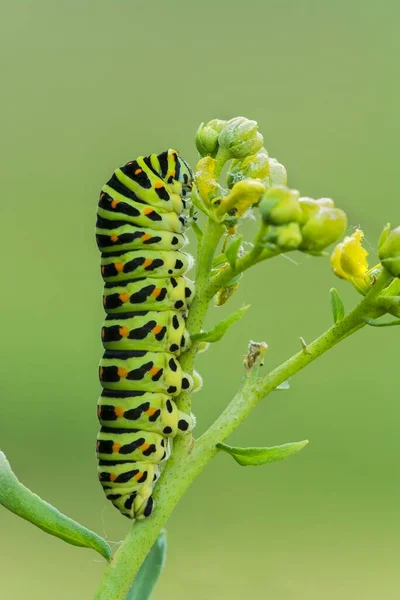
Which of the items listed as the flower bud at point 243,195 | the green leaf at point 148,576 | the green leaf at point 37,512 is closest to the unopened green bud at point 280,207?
the flower bud at point 243,195

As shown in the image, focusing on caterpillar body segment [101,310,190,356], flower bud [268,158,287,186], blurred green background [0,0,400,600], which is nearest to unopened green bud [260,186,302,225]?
flower bud [268,158,287,186]

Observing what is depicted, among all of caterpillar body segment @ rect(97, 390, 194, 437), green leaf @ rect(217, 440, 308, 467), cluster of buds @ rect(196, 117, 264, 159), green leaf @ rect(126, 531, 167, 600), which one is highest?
cluster of buds @ rect(196, 117, 264, 159)

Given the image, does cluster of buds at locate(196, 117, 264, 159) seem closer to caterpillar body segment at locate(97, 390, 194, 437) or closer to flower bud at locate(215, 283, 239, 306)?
flower bud at locate(215, 283, 239, 306)

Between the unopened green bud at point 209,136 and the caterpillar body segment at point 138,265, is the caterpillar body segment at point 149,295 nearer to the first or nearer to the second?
the caterpillar body segment at point 138,265

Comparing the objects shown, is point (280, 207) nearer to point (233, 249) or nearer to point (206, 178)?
point (233, 249)

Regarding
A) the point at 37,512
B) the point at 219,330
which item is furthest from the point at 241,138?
the point at 37,512

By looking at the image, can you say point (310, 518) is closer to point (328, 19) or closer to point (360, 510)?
point (360, 510)
